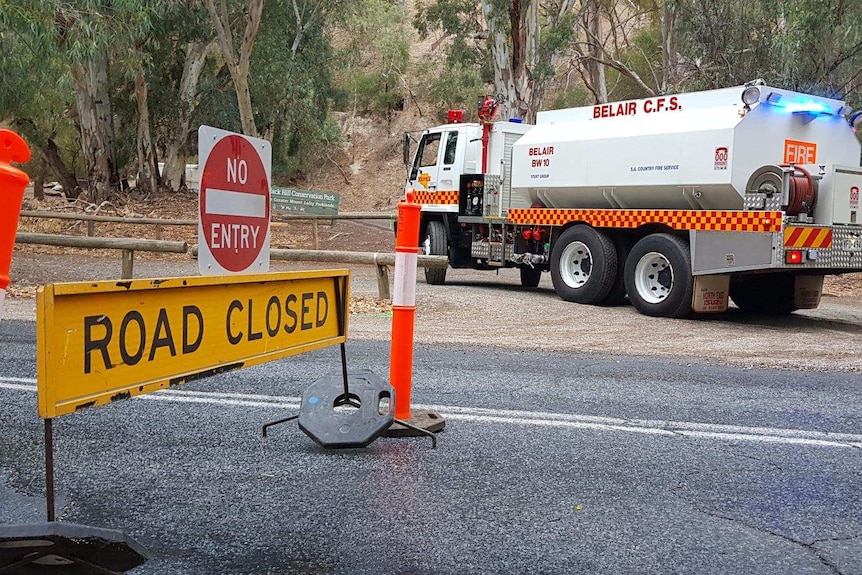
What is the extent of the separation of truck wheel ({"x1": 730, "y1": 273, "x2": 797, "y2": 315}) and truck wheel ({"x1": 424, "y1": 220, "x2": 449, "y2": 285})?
5.75m

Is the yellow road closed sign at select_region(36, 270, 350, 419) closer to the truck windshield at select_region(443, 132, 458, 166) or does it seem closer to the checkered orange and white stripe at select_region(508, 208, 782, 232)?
the checkered orange and white stripe at select_region(508, 208, 782, 232)

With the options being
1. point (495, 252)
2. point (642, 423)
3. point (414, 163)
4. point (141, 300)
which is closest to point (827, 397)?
point (642, 423)

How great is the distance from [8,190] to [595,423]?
399 cm

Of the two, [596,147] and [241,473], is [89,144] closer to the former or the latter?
[596,147]

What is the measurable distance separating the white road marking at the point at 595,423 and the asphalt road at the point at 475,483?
0.02m

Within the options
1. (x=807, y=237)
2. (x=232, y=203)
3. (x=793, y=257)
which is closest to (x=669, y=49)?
(x=807, y=237)

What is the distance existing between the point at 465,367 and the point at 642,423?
7.92ft

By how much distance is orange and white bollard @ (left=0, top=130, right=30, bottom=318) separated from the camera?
228 cm

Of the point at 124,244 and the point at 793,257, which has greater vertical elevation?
the point at 793,257

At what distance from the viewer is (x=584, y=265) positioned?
14422mm

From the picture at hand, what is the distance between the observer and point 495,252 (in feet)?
54.5

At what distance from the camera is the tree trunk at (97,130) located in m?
28.7

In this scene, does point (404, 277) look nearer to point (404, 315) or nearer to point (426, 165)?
point (404, 315)

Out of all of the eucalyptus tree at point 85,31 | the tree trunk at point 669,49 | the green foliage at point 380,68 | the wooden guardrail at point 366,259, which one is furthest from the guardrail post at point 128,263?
the green foliage at point 380,68
